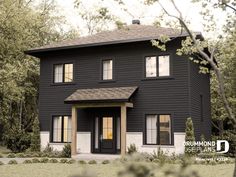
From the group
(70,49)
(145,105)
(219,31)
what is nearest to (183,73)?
(145,105)

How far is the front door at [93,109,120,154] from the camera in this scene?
19.6 m

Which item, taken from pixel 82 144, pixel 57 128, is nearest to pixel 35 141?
pixel 57 128

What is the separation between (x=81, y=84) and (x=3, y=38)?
7.05 meters

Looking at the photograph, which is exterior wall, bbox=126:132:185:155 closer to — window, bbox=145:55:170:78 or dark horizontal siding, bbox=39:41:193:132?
dark horizontal siding, bbox=39:41:193:132

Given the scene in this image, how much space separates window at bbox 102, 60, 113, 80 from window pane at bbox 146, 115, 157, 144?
3226 millimetres

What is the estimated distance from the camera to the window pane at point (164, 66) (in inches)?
738

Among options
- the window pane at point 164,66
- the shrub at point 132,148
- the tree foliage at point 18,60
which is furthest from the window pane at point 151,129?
the tree foliage at point 18,60

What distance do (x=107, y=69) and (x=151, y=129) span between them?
4.22 m

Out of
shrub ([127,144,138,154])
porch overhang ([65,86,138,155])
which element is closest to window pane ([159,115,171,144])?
shrub ([127,144,138,154])

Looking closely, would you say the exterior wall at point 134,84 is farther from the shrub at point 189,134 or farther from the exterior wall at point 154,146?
the shrub at point 189,134

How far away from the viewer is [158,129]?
18.5 metres

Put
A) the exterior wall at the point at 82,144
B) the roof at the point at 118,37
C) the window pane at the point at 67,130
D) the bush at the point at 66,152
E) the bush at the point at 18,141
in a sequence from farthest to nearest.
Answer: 1. the bush at the point at 18,141
2. the window pane at the point at 67,130
3. the exterior wall at the point at 82,144
4. the roof at the point at 118,37
5. the bush at the point at 66,152

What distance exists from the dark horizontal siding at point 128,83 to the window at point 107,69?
247mm

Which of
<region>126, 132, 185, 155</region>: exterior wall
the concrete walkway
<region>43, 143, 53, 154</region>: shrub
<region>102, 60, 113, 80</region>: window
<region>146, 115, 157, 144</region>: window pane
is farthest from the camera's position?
<region>43, 143, 53, 154</region>: shrub
